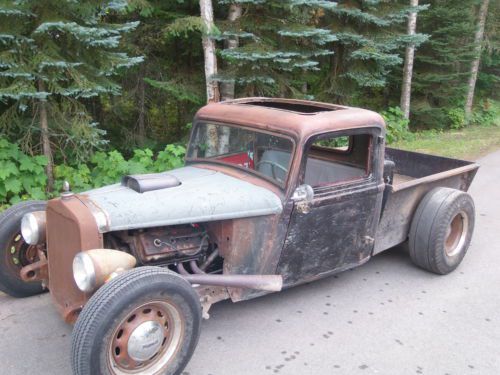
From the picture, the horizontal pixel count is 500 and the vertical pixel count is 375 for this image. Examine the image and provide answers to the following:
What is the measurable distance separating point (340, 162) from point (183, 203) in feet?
6.27

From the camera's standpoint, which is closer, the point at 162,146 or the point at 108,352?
the point at 108,352

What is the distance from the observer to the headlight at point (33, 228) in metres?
3.42

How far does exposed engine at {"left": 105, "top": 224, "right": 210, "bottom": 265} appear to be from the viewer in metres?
3.22

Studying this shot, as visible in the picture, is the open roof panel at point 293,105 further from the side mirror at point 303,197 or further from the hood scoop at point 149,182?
the hood scoop at point 149,182

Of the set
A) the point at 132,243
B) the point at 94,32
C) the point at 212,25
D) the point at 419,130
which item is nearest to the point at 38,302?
the point at 132,243

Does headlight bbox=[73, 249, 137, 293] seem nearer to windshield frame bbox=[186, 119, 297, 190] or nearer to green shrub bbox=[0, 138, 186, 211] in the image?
windshield frame bbox=[186, 119, 297, 190]

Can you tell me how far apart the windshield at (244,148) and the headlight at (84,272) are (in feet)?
5.04

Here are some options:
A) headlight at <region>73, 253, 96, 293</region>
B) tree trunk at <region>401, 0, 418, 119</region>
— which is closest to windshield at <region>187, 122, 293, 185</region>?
headlight at <region>73, 253, 96, 293</region>

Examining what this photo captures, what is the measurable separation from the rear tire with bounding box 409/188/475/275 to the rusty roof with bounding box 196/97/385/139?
3.44 feet

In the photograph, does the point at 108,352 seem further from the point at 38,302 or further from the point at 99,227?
the point at 38,302

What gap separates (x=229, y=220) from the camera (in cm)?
340

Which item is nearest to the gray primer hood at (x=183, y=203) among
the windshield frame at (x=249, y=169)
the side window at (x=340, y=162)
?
the windshield frame at (x=249, y=169)

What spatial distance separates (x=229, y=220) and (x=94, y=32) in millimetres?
3113

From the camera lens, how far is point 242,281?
327cm
